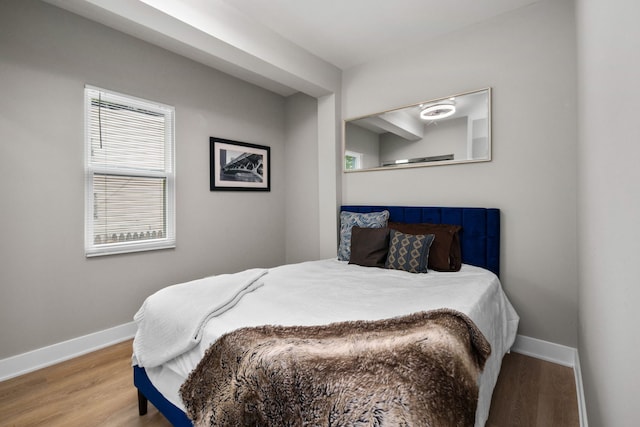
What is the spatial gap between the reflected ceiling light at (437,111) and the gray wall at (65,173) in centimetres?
230

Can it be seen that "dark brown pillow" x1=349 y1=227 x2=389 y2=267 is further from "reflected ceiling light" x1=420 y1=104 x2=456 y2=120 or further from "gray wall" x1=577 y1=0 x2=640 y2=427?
"gray wall" x1=577 y1=0 x2=640 y2=427

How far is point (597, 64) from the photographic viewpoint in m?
1.13

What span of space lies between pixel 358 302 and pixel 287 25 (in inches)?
96.5

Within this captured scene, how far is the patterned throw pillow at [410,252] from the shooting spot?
2348mm

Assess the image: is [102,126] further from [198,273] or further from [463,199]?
[463,199]

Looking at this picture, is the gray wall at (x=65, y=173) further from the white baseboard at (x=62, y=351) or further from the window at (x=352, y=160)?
the window at (x=352, y=160)

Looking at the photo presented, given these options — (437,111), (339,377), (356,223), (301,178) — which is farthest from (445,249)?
(301,178)

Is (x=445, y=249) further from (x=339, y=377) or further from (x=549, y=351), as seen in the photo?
(x=339, y=377)

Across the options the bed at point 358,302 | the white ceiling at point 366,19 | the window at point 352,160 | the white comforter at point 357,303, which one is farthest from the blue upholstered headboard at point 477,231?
the white ceiling at point 366,19

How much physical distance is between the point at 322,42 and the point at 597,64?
2.37 meters

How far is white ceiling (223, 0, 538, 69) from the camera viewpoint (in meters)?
2.38

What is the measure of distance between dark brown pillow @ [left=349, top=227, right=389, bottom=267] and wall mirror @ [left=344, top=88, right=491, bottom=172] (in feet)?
2.67

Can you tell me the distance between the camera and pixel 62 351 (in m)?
2.35

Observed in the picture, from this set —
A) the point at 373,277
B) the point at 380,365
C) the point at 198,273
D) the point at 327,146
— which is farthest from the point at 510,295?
the point at 198,273
